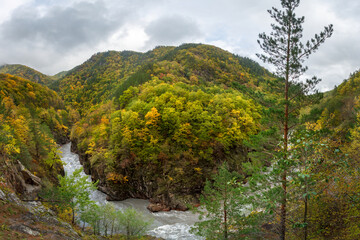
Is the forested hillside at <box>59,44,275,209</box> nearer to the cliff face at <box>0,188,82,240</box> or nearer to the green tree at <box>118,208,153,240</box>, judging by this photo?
the green tree at <box>118,208,153,240</box>

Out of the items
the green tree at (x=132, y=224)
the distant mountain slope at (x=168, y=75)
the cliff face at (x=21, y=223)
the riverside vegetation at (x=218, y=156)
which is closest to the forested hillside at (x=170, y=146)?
the riverside vegetation at (x=218, y=156)

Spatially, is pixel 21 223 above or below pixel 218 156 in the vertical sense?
below

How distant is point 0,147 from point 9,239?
46.5 feet

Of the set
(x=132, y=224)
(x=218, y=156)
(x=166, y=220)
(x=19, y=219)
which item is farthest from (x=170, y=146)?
(x=19, y=219)

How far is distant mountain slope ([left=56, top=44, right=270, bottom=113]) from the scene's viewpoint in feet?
235

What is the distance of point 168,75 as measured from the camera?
219 feet

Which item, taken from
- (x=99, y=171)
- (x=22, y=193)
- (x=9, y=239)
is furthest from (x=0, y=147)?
(x=99, y=171)

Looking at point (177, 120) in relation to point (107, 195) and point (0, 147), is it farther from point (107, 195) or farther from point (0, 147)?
point (0, 147)

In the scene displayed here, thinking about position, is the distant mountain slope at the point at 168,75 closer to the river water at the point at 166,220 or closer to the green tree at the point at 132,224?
the river water at the point at 166,220

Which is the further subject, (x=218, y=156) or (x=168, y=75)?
(x=168, y=75)

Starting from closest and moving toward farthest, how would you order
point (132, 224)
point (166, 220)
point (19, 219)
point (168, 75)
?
point (19, 219) → point (132, 224) → point (166, 220) → point (168, 75)

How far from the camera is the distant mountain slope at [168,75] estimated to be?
235 feet

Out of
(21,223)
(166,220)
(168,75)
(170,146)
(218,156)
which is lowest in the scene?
(166,220)

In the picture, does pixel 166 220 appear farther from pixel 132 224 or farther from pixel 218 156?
pixel 218 156
